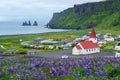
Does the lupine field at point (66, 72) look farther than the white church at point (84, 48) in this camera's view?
No

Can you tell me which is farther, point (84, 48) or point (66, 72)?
point (84, 48)

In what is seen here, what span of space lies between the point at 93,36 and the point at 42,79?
10423 centimetres

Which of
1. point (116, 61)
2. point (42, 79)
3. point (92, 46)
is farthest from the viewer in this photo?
point (92, 46)

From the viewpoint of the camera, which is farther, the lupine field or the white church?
the white church

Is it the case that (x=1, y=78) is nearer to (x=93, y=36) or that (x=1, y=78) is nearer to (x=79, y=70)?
(x=79, y=70)

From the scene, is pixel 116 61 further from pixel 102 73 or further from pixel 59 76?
pixel 59 76

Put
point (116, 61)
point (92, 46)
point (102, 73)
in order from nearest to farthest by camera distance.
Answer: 1. point (102, 73)
2. point (116, 61)
3. point (92, 46)

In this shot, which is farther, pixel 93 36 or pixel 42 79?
pixel 93 36

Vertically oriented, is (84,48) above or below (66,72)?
below

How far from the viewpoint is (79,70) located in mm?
11469


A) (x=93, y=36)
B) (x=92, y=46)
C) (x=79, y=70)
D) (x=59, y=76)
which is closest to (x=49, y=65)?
(x=79, y=70)

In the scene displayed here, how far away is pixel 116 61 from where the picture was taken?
13602 millimetres

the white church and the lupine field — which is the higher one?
the lupine field

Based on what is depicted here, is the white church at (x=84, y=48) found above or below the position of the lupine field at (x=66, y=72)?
below
